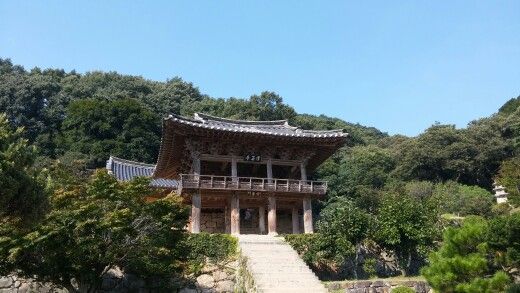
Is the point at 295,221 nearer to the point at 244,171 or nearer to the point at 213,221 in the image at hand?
the point at 244,171

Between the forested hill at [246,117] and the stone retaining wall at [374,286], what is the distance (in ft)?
71.4

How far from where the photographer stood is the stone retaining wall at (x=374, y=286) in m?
16.5

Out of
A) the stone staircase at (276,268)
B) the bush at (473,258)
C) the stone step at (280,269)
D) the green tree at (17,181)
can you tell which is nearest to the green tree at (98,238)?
the stone step at (280,269)

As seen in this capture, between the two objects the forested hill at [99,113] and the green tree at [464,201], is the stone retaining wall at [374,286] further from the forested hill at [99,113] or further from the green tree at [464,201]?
the forested hill at [99,113]

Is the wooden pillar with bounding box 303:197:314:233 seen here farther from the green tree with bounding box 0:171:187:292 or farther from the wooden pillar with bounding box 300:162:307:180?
the green tree with bounding box 0:171:187:292

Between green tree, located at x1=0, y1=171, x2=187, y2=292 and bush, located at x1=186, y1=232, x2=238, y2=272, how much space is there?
280 cm

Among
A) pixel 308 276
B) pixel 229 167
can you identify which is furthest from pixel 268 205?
pixel 308 276

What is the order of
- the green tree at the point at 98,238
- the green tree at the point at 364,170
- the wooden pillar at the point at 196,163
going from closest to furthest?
the green tree at the point at 98,238 < the wooden pillar at the point at 196,163 < the green tree at the point at 364,170

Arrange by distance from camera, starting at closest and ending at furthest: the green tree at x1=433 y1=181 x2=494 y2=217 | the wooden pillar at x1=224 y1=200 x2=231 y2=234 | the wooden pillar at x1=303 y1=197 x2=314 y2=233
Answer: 1. the wooden pillar at x1=303 y1=197 x2=314 y2=233
2. the wooden pillar at x1=224 y1=200 x2=231 y2=234
3. the green tree at x1=433 y1=181 x2=494 y2=217

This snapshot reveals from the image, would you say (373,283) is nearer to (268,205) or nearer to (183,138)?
(268,205)

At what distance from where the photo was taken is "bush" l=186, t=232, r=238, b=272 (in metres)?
20.4

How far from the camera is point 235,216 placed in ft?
80.7

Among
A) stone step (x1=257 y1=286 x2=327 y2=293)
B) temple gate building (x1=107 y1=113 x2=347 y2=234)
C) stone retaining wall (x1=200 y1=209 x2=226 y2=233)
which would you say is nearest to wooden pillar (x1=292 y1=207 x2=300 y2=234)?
temple gate building (x1=107 y1=113 x2=347 y2=234)

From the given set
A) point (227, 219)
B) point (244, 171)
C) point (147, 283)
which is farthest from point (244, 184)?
point (147, 283)
